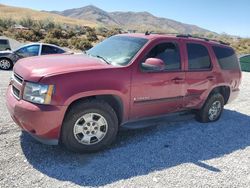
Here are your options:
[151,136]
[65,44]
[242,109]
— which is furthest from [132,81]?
[65,44]

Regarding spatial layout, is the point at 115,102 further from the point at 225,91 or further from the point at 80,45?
the point at 80,45

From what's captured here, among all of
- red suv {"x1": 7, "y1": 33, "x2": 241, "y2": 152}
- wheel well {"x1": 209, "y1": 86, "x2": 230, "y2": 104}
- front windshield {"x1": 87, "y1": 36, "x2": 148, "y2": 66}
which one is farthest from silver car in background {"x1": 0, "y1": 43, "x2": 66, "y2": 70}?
wheel well {"x1": 209, "y1": 86, "x2": 230, "y2": 104}

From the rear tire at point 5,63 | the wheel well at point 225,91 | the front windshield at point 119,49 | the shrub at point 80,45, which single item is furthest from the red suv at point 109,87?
the shrub at point 80,45

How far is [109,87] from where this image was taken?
14.6ft

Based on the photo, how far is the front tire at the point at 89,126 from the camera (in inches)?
169

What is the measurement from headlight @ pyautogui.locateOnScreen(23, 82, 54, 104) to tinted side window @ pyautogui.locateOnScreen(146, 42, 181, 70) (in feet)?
6.52

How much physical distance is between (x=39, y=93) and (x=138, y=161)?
5.72 ft

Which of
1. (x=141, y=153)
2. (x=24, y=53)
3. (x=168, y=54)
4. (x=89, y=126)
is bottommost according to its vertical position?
(x=24, y=53)

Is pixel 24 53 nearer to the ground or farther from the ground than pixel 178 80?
nearer to the ground

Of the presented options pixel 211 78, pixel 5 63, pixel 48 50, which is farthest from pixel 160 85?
pixel 5 63

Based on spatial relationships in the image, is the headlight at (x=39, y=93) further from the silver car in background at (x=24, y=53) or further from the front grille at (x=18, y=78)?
the silver car in background at (x=24, y=53)

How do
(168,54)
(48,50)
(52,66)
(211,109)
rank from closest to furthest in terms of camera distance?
(52,66), (168,54), (211,109), (48,50)

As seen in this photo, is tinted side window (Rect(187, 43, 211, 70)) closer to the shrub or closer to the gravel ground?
the gravel ground

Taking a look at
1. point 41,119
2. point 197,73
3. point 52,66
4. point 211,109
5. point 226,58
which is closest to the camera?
point 41,119
